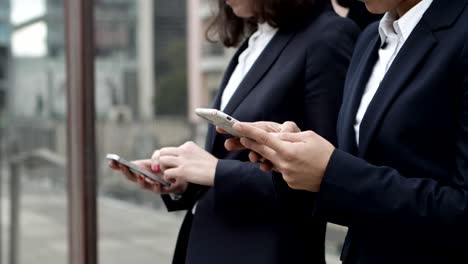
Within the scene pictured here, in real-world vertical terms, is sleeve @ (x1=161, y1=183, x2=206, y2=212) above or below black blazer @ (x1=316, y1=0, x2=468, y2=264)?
below

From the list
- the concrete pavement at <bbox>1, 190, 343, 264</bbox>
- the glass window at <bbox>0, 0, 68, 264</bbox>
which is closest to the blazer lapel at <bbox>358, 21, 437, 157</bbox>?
the concrete pavement at <bbox>1, 190, 343, 264</bbox>

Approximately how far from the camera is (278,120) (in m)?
1.10

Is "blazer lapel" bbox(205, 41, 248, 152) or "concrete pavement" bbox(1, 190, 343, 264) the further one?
"concrete pavement" bbox(1, 190, 343, 264)

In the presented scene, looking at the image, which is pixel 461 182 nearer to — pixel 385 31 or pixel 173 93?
pixel 385 31

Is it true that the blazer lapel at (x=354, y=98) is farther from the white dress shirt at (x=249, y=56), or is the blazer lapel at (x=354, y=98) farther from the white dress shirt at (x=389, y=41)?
the white dress shirt at (x=249, y=56)

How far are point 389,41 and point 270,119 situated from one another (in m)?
0.25

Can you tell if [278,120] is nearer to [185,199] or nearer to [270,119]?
[270,119]

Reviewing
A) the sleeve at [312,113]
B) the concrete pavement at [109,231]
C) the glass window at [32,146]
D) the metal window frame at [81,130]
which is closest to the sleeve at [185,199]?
the sleeve at [312,113]

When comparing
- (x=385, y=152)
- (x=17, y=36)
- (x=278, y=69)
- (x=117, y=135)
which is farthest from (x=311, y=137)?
(x=17, y=36)

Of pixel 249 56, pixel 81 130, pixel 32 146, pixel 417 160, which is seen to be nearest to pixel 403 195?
pixel 417 160

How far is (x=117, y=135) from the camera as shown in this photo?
2.71 meters

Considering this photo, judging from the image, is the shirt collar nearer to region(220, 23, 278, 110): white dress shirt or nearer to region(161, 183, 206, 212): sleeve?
region(220, 23, 278, 110): white dress shirt

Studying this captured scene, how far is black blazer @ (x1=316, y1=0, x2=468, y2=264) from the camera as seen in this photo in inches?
30.3

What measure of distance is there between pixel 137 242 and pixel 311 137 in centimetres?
213
